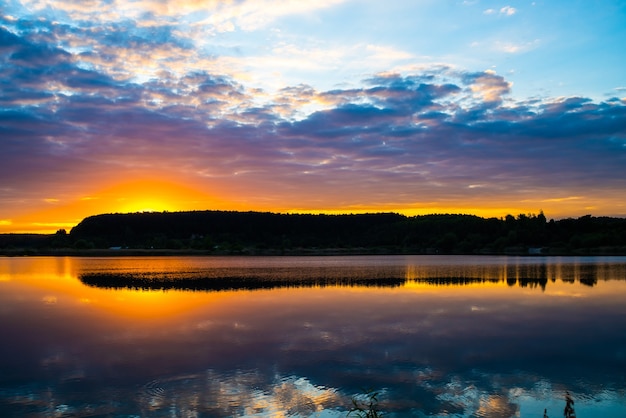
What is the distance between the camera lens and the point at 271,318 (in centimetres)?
2067

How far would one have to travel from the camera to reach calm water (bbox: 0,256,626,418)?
10086mm

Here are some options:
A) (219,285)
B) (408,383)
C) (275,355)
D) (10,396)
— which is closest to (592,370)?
(408,383)

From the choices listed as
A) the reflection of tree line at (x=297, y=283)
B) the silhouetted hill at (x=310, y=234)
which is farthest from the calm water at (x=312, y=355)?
the silhouetted hill at (x=310, y=234)

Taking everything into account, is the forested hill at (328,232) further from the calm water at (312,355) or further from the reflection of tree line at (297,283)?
the calm water at (312,355)

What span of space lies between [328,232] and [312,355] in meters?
132

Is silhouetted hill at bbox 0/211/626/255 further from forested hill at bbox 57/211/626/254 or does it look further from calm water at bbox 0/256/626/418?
calm water at bbox 0/256/626/418


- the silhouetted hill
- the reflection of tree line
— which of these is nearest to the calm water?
the reflection of tree line

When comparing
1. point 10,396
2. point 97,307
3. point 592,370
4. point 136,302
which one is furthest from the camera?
point 136,302

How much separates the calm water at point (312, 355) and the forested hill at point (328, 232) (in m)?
101

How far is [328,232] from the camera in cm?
14550

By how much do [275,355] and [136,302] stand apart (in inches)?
598

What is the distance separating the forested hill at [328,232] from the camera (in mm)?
122750

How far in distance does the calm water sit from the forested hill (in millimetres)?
100559

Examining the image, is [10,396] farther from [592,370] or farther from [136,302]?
[136,302]
